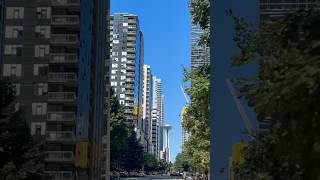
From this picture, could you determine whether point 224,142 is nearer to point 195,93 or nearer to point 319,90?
point 319,90

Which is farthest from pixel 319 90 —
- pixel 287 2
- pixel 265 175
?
pixel 287 2

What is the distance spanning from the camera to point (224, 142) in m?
20.1

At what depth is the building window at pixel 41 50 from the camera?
88.6m

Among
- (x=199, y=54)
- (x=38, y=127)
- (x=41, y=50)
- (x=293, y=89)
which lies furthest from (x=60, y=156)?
(x=293, y=89)

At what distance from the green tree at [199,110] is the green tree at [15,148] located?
9402mm

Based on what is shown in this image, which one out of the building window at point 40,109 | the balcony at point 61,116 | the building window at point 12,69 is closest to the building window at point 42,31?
the building window at point 12,69

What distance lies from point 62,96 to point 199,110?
161ft

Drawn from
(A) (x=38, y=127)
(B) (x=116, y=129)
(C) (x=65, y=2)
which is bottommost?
(A) (x=38, y=127)

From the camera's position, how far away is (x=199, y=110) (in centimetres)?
4025

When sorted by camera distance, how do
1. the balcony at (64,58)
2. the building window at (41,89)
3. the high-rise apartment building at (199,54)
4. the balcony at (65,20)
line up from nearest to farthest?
the high-rise apartment building at (199,54) < the balcony at (64,58) < the building window at (41,89) < the balcony at (65,20)

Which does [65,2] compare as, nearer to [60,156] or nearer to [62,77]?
[62,77]

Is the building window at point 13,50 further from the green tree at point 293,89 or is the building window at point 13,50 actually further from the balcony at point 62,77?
the green tree at point 293,89

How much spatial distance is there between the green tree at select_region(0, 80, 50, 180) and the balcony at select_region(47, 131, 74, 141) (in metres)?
46.9

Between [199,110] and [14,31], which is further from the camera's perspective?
[14,31]
